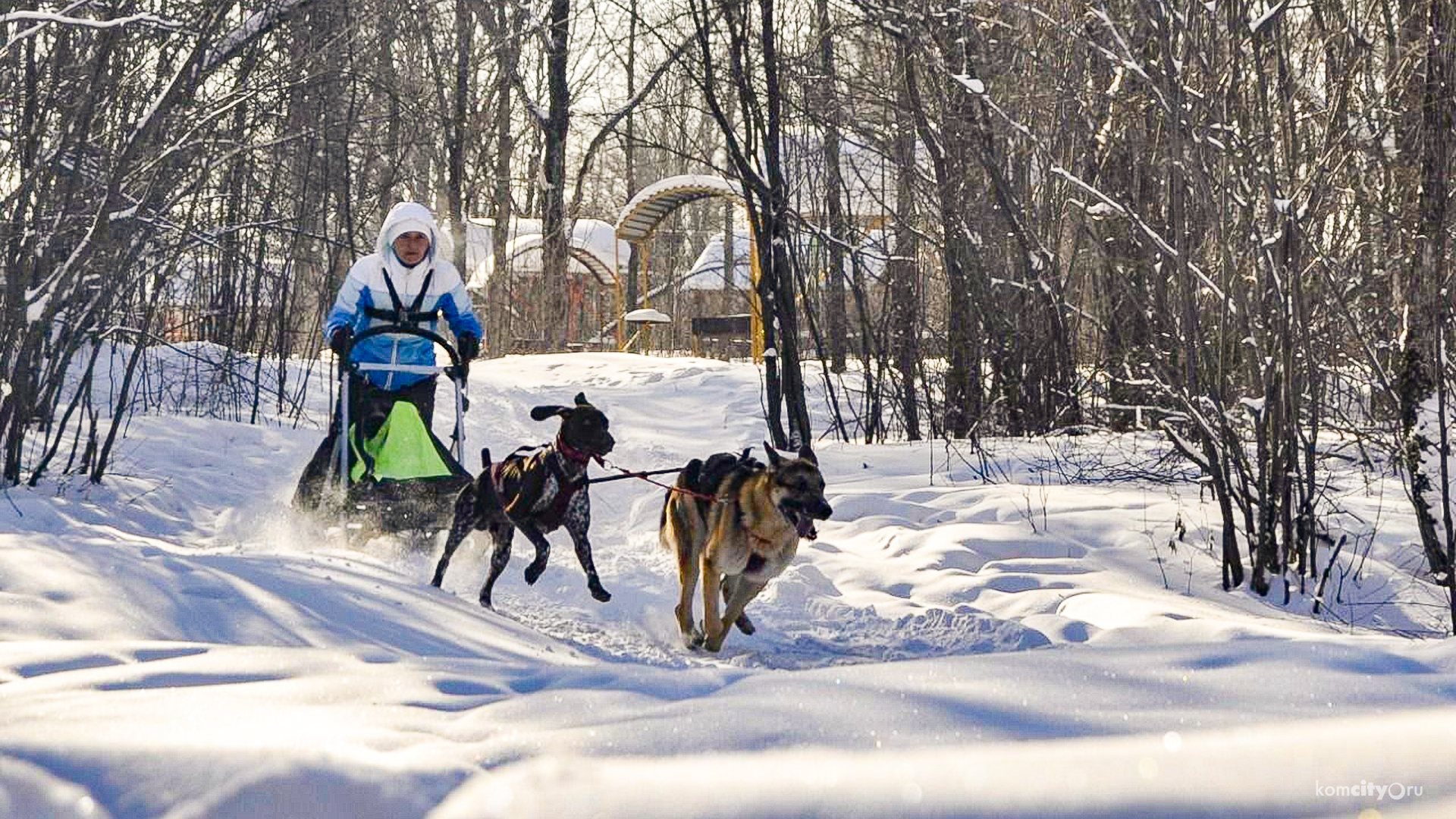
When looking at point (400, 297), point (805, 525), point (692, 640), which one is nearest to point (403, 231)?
point (400, 297)

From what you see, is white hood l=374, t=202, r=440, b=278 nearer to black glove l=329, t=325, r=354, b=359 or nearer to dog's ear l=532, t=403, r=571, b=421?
black glove l=329, t=325, r=354, b=359

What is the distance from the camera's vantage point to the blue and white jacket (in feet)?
23.9

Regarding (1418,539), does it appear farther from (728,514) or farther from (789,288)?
(789,288)

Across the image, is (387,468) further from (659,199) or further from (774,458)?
(659,199)

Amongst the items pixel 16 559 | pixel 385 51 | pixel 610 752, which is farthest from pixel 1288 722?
pixel 385 51

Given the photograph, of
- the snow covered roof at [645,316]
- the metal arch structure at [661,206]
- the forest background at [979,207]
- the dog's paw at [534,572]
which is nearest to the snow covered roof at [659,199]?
the metal arch structure at [661,206]

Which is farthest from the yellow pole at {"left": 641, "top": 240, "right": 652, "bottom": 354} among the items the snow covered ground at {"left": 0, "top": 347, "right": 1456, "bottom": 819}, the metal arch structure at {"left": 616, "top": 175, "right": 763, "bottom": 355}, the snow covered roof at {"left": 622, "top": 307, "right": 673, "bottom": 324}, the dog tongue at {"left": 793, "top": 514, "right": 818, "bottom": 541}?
the dog tongue at {"left": 793, "top": 514, "right": 818, "bottom": 541}

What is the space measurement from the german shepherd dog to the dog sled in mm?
1594

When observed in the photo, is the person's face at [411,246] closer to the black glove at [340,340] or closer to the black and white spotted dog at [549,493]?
the black glove at [340,340]

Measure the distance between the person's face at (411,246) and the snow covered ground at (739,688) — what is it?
1692 mm

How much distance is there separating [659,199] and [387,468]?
16.9 m

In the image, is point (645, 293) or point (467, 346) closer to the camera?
point (467, 346)

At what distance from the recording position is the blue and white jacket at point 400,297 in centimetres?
729

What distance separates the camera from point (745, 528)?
543 centimetres
